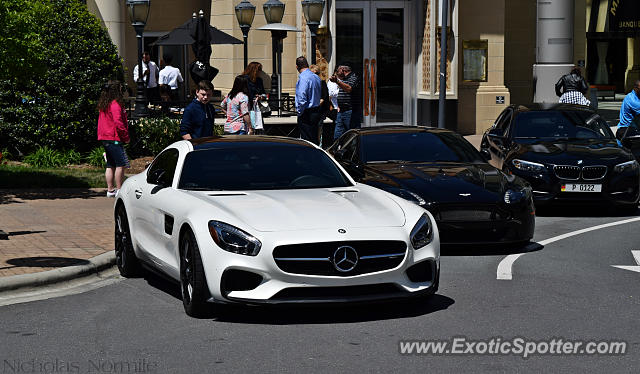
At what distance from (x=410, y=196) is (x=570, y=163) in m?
3.89

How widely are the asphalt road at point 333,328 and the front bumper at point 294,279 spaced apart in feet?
0.74

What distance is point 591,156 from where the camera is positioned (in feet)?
50.0

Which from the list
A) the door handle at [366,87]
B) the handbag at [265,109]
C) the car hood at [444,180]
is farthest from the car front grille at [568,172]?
the door handle at [366,87]

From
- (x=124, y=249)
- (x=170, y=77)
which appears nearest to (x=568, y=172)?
(x=124, y=249)

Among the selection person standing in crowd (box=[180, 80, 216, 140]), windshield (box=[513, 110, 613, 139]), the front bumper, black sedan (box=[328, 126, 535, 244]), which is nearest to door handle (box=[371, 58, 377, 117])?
windshield (box=[513, 110, 613, 139])

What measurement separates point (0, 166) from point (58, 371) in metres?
13.0

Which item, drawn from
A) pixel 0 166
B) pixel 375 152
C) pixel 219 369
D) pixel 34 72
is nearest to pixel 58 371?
pixel 219 369

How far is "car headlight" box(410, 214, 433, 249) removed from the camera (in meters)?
8.55

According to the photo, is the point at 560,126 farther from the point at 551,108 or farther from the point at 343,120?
the point at 343,120

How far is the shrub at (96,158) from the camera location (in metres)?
20.3

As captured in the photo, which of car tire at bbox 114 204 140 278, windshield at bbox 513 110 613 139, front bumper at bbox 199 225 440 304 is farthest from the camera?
windshield at bbox 513 110 613 139

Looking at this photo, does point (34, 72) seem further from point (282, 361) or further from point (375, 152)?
point (282, 361)

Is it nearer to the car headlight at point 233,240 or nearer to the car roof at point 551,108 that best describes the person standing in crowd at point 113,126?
the car roof at point 551,108

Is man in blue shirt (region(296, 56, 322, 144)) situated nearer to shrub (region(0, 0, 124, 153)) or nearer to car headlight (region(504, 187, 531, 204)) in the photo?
shrub (region(0, 0, 124, 153))
